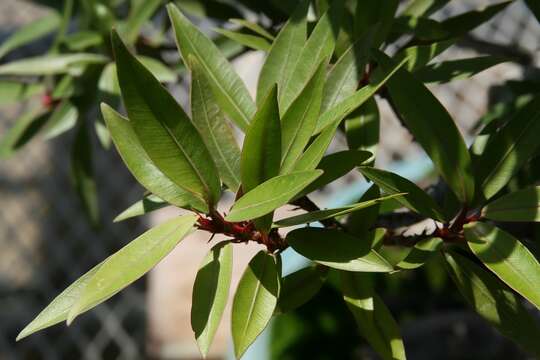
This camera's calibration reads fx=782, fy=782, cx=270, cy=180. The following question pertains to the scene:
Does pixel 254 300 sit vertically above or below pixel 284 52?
below

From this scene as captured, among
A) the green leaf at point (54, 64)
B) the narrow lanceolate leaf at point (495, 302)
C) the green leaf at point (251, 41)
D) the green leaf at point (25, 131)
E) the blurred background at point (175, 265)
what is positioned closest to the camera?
the narrow lanceolate leaf at point (495, 302)

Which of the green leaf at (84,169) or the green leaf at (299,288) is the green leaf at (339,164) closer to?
the green leaf at (299,288)

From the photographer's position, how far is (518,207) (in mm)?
529

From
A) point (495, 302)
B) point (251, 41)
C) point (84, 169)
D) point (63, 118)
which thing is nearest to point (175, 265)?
point (84, 169)

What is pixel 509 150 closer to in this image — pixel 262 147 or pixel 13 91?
pixel 262 147

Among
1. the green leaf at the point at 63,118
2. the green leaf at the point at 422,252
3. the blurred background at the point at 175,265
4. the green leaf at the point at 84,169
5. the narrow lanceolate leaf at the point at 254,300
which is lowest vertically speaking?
the blurred background at the point at 175,265

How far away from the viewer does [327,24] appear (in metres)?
0.55

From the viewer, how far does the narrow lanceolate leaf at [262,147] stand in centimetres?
46

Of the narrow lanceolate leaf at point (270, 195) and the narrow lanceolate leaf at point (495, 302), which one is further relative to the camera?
the narrow lanceolate leaf at point (495, 302)

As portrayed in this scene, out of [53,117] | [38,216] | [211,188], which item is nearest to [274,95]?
[211,188]

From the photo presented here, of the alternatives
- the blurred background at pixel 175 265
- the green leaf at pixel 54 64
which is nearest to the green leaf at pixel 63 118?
the green leaf at pixel 54 64

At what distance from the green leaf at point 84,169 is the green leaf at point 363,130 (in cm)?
50

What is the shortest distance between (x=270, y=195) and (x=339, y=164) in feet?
0.24

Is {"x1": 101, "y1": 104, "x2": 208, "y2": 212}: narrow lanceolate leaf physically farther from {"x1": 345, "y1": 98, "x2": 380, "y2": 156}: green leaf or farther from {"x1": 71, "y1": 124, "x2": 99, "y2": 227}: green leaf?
{"x1": 71, "y1": 124, "x2": 99, "y2": 227}: green leaf
